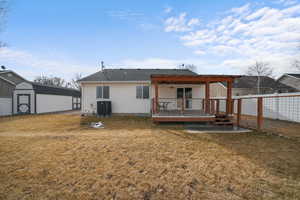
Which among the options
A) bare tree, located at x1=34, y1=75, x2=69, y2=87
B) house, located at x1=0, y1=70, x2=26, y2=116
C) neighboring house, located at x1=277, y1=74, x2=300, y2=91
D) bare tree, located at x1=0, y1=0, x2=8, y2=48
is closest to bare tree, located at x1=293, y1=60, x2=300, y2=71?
neighboring house, located at x1=277, y1=74, x2=300, y2=91

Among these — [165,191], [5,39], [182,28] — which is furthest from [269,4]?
[5,39]

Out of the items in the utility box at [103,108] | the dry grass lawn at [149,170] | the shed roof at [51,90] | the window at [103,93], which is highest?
the shed roof at [51,90]

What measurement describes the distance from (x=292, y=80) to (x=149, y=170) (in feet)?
89.4

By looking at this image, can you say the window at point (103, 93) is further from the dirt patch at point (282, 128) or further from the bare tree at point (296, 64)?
the bare tree at point (296, 64)

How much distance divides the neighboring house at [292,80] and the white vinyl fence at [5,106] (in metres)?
35.0

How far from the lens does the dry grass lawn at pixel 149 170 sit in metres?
2.52

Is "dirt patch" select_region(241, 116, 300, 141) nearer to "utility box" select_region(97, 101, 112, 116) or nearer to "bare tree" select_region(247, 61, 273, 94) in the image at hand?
"utility box" select_region(97, 101, 112, 116)

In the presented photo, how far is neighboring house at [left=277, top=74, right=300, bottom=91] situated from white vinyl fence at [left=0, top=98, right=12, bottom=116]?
35.0 meters

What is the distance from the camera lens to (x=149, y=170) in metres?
3.34

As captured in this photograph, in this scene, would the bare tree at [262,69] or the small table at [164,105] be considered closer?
the small table at [164,105]

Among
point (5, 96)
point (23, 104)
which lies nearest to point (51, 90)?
point (23, 104)

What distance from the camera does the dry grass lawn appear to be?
2.52 metres

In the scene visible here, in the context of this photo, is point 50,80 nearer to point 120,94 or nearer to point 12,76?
point 12,76

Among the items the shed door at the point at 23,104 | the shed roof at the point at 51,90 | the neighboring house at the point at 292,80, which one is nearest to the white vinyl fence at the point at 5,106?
the shed door at the point at 23,104
